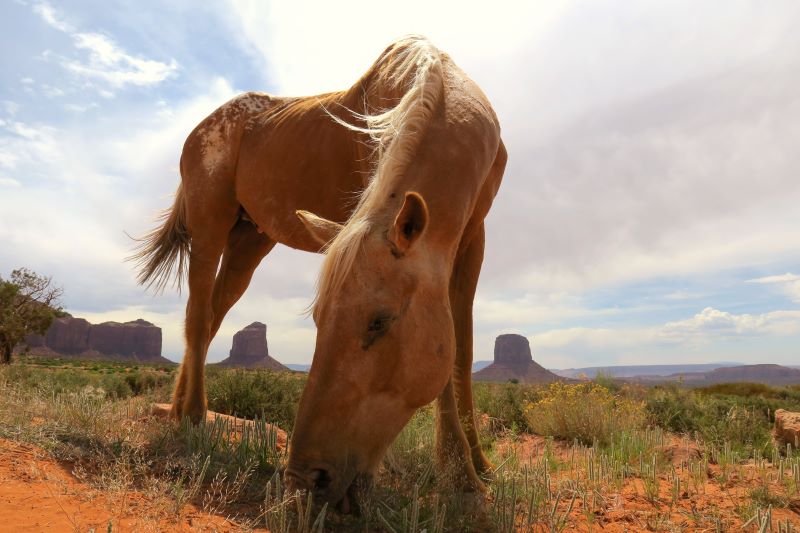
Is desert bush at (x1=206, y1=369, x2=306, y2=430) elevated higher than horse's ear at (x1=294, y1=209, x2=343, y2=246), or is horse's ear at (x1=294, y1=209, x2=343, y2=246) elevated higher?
horse's ear at (x1=294, y1=209, x2=343, y2=246)

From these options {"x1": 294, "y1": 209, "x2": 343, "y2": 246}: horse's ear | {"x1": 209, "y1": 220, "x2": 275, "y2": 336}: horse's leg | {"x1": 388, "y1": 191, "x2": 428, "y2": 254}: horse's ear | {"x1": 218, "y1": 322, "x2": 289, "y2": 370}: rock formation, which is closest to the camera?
{"x1": 388, "y1": 191, "x2": 428, "y2": 254}: horse's ear

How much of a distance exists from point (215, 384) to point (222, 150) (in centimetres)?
388

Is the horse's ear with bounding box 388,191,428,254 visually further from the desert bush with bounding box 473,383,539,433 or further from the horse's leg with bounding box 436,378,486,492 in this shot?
the desert bush with bounding box 473,383,539,433

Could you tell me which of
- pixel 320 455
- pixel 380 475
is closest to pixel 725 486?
pixel 380 475

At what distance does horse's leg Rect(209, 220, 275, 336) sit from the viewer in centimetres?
581

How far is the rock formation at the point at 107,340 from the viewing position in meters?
93.6

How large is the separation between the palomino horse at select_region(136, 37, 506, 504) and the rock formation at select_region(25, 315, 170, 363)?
99.1 meters

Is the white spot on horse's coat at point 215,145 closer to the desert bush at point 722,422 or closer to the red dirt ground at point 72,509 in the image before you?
the red dirt ground at point 72,509

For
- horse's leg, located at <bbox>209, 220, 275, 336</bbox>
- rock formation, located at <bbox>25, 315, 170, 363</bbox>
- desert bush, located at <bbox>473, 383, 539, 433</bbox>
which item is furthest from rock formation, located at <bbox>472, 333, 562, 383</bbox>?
horse's leg, located at <bbox>209, 220, 275, 336</bbox>

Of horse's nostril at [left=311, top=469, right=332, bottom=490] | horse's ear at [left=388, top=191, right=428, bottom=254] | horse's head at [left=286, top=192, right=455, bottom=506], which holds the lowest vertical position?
horse's nostril at [left=311, top=469, right=332, bottom=490]

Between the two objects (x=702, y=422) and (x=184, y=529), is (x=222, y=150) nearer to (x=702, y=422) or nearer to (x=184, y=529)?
(x=184, y=529)

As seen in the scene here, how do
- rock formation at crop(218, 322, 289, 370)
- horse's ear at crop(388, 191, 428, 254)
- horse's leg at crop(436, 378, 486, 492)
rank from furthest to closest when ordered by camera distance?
rock formation at crop(218, 322, 289, 370) < horse's leg at crop(436, 378, 486, 492) < horse's ear at crop(388, 191, 428, 254)

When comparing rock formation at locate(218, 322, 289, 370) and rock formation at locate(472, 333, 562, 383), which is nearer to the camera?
rock formation at locate(472, 333, 562, 383)

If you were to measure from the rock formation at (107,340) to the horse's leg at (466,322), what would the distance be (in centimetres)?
10084
